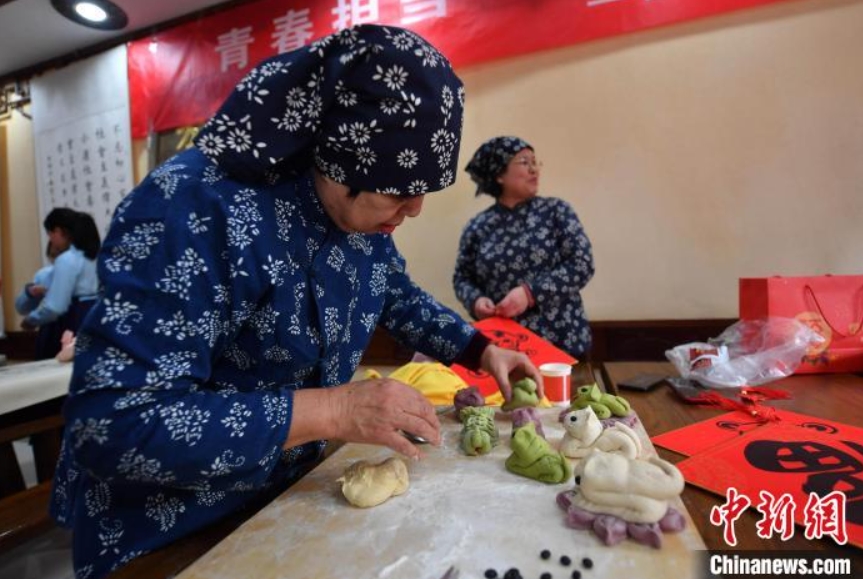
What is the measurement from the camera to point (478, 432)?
45.3 inches

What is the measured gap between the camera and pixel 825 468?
0.95 metres

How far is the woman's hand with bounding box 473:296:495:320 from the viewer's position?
2284mm

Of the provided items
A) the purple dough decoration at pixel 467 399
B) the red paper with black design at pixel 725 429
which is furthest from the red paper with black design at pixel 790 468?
the purple dough decoration at pixel 467 399

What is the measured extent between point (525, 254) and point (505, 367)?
42.0 inches

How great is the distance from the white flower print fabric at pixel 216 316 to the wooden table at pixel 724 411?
2.54 feet

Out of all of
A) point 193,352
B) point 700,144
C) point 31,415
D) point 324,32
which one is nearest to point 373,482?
point 193,352

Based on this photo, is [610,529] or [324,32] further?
[324,32]

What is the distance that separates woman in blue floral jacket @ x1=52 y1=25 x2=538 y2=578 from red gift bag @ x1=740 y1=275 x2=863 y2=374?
4.80 ft

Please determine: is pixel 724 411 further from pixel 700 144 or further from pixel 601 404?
pixel 700 144

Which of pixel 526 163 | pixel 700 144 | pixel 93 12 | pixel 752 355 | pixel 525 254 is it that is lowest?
pixel 752 355

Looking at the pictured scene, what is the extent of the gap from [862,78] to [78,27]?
245 inches

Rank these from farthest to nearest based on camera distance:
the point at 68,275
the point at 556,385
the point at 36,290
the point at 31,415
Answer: the point at 36,290
the point at 68,275
the point at 31,415
the point at 556,385

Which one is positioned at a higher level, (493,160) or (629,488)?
(493,160)

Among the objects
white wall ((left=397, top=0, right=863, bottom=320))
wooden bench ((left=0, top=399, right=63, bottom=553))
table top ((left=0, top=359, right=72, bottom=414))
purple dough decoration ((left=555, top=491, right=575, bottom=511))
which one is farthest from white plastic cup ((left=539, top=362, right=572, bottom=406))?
table top ((left=0, top=359, right=72, bottom=414))
